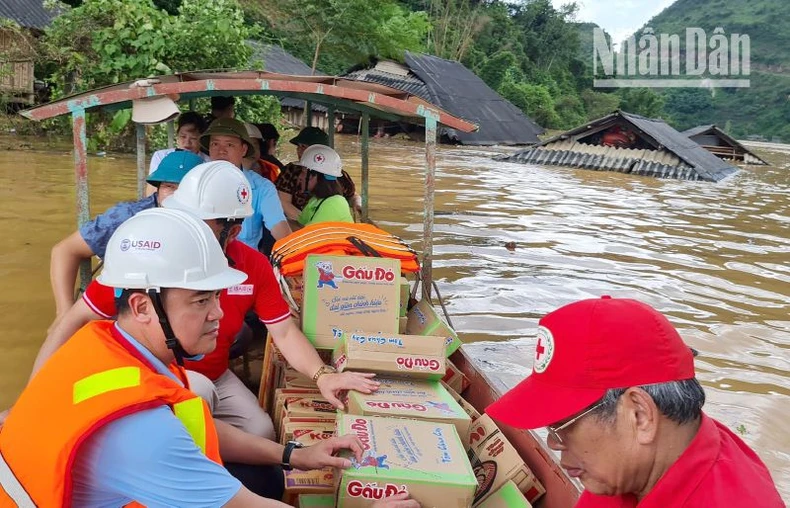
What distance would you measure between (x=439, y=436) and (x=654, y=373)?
1.35m

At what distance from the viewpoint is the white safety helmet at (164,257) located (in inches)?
76.4

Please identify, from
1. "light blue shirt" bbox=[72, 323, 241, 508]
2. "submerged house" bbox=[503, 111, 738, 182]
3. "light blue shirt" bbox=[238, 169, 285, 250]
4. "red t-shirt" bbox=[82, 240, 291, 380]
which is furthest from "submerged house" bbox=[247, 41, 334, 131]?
"light blue shirt" bbox=[72, 323, 241, 508]

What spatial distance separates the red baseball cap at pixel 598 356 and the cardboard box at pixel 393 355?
155cm

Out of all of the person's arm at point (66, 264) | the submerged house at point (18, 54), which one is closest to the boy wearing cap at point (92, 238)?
the person's arm at point (66, 264)

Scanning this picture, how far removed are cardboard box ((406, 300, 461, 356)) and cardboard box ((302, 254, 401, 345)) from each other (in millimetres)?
397

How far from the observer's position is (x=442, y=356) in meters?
3.14

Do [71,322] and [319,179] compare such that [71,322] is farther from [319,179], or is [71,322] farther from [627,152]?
[627,152]

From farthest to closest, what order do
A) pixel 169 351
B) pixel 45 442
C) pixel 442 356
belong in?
pixel 442 356, pixel 169 351, pixel 45 442

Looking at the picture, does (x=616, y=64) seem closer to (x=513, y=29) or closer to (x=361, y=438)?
(x=513, y=29)

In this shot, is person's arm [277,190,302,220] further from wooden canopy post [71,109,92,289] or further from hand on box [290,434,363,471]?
hand on box [290,434,363,471]

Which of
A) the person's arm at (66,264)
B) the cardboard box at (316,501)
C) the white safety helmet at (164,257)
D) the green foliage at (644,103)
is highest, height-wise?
the green foliage at (644,103)

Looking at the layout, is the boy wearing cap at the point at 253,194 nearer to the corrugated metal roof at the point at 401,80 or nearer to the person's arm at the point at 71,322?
the person's arm at the point at 71,322

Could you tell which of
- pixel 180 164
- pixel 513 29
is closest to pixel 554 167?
pixel 180 164

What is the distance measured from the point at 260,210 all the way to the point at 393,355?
7.07 ft
